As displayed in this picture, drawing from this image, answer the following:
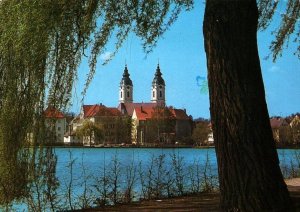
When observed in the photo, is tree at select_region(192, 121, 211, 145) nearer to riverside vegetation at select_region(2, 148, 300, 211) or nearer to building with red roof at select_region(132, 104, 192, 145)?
building with red roof at select_region(132, 104, 192, 145)

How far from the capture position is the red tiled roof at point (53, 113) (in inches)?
193

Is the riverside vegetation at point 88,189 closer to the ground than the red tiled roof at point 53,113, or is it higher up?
closer to the ground

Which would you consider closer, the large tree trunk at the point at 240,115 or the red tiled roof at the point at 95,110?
the large tree trunk at the point at 240,115

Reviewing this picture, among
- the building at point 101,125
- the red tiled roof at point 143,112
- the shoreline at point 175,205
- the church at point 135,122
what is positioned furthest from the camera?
the red tiled roof at point 143,112

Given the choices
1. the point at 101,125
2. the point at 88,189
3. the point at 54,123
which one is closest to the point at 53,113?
the point at 54,123

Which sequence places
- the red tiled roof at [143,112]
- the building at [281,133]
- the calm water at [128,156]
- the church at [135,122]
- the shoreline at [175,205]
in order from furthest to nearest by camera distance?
the red tiled roof at [143,112]
the building at [281,133]
the calm water at [128,156]
the church at [135,122]
the shoreline at [175,205]

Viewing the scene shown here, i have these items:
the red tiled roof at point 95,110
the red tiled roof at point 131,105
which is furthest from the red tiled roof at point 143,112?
the red tiled roof at point 95,110

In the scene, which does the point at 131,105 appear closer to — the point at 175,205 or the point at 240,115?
the point at 175,205

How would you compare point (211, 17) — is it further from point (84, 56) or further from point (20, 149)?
point (20, 149)

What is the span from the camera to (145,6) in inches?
207

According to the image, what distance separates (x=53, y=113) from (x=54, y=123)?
0.17 m

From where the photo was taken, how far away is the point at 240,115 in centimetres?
438

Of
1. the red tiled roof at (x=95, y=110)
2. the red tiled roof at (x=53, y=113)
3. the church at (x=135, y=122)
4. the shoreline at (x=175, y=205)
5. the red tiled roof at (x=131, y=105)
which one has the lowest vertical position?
the shoreline at (x=175, y=205)

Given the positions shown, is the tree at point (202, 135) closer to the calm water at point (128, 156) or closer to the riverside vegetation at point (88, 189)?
the calm water at point (128, 156)
